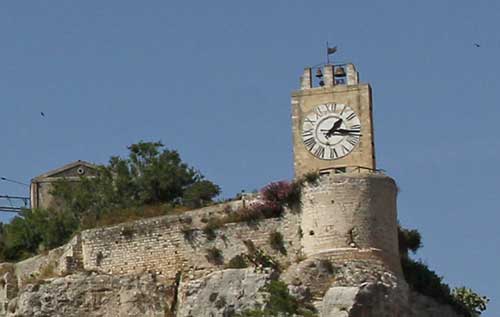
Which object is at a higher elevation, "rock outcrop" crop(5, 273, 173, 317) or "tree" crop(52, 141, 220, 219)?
"tree" crop(52, 141, 220, 219)

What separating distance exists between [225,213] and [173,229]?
1.46 m

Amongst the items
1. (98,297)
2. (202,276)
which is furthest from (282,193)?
(98,297)

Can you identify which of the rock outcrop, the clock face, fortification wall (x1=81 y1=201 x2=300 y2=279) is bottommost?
the rock outcrop

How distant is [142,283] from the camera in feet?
225

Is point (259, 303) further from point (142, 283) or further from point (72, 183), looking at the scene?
point (72, 183)

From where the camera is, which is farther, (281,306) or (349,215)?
(349,215)

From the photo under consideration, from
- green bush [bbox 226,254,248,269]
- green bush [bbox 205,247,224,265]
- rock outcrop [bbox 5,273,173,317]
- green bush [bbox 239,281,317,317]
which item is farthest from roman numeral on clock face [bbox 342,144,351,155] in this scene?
rock outcrop [bbox 5,273,173,317]

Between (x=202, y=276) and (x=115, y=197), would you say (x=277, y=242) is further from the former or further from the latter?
(x=115, y=197)

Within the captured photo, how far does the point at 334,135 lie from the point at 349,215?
2.34 meters

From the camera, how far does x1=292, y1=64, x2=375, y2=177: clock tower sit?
66.8m

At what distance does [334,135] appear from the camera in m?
66.9

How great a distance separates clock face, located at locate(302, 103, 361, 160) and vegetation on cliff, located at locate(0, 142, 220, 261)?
622 cm

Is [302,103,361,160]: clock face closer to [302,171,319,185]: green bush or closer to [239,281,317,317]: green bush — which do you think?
[302,171,319,185]: green bush

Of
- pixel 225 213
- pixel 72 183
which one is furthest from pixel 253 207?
pixel 72 183
